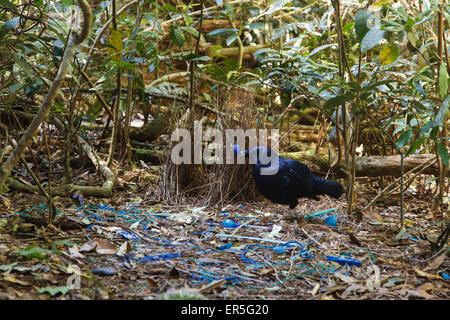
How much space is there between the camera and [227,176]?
3.25 meters

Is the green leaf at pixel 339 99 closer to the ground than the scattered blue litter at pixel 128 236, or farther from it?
farther from it

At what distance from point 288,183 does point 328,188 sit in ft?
1.00

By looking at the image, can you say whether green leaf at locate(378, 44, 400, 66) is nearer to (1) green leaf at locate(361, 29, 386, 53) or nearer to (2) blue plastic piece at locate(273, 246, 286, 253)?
(1) green leaf at locate(361, 29, 386, 53)

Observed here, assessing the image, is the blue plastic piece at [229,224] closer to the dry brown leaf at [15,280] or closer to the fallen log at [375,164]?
the fallen log at [375,164]

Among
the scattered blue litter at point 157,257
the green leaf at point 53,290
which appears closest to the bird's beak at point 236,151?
the scattered blue litter at point 157,257

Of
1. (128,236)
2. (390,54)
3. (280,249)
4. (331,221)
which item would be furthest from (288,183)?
(128,236)

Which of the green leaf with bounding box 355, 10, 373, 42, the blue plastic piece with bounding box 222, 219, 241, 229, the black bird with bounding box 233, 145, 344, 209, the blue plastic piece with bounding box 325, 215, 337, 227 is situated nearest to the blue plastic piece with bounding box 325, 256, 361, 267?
the blue plastic piece with bounding box 325, 215, 337, 227

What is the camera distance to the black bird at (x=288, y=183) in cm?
308

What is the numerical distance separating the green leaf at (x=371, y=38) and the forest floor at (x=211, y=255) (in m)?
1.03

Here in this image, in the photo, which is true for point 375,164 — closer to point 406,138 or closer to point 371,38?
point 406,138

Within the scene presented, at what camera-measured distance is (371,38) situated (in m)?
1.96

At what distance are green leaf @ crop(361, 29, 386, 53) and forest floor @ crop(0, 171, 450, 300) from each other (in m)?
1.03

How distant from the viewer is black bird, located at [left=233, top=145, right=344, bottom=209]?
121 inches
